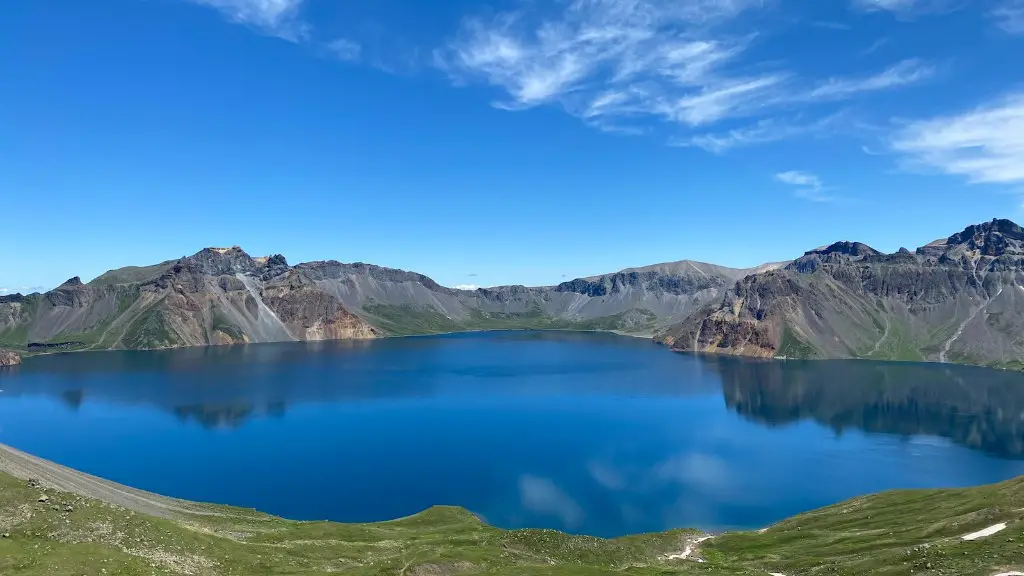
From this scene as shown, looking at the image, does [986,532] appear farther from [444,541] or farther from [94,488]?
[94,488]

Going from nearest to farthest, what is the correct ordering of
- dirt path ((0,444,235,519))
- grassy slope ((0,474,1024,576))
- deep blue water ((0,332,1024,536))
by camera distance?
grassy slope ((0,474,1024,576)) → dirt path ((0,444,235,519)) → deep blue water ((0,332,1024,536))

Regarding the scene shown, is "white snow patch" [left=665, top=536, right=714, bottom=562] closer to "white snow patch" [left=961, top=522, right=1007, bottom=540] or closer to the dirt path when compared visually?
"white snow patch" [left=961, top=522, right=1007, bottom=540]

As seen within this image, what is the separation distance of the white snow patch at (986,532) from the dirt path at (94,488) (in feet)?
335

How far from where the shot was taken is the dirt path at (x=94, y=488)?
7988 centimetres

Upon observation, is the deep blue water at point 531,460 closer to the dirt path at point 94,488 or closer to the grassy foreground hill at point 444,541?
the grassy foreground hill at point 444,541

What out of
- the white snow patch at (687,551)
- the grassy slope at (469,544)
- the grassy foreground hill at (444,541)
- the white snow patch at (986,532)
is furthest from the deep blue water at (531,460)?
the white snow patch at (986,532)

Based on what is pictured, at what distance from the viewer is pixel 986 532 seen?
70312mm

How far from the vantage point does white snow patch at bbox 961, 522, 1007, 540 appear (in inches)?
2722

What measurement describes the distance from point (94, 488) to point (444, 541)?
175ft

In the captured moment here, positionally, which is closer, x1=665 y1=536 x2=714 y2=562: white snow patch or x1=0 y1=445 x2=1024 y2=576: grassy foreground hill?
x1=0 y1=445 x2=1024 y2=576: grassy foreground hill

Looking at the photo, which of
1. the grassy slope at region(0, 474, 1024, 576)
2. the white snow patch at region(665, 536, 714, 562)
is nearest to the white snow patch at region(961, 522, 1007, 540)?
the grassy slope at region(0, 474, 1024, 576)

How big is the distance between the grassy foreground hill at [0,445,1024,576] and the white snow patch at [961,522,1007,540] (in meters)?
0.57

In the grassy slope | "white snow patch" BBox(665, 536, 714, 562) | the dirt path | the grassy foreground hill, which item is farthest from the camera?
"white snow patch" BBox(665, 536, 714, 562)

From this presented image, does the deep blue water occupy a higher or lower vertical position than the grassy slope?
lower
